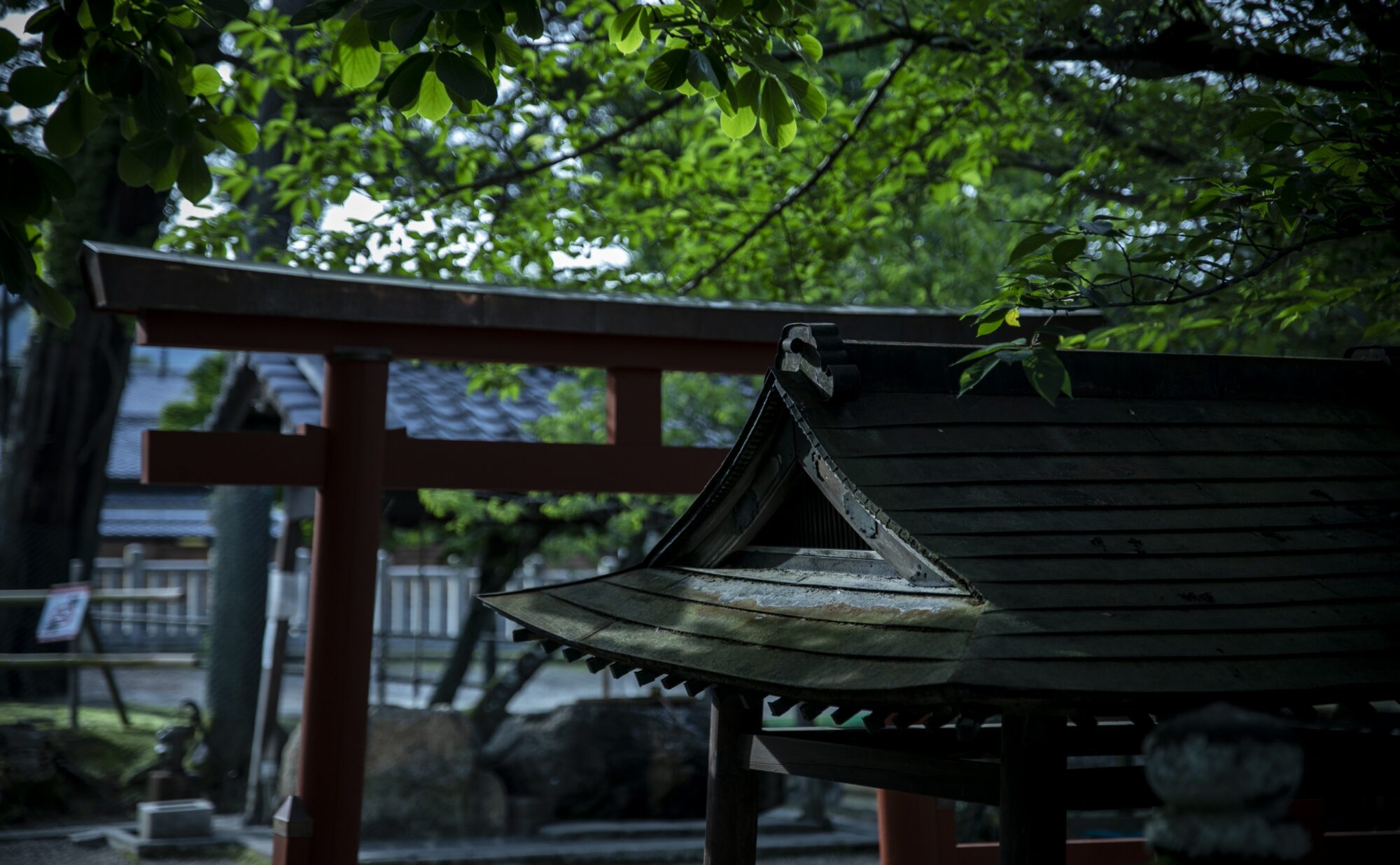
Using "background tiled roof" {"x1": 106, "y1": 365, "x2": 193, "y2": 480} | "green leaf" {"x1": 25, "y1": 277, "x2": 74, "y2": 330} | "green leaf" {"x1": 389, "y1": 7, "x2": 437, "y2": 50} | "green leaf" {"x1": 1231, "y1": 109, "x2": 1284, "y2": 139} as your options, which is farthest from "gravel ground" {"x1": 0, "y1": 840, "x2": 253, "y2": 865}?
"background tiled roof" {"x1": 106, "y1": 365, "x2": 193, "y2": 480}

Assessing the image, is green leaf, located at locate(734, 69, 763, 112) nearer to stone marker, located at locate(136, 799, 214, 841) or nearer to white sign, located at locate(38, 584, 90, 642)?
stone marker, located at locate(136, 799, 214, 841)

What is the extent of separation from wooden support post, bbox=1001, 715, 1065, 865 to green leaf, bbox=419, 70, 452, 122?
7.16 ft

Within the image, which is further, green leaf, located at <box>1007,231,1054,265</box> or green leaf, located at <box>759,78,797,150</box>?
green leaf, located at <box>759,78,797,150</box>

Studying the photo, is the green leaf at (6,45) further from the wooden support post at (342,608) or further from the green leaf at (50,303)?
the wooden support post at (342,608)

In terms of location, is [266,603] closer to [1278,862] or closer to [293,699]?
[293,699]

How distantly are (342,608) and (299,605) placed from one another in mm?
9013

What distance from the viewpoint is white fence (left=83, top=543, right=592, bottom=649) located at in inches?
494

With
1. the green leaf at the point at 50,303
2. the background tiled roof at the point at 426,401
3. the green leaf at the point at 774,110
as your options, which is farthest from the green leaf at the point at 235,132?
the background tiled roof at the point at 426,401

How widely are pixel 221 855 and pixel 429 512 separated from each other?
330 centimetres

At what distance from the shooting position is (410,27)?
2.90 meters

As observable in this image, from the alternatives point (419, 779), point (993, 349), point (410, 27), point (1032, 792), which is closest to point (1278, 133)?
point (993, 349)

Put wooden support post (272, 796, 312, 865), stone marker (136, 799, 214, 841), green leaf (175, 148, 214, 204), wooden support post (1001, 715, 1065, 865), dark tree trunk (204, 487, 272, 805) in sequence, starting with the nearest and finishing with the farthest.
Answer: wooden support post (1001, 715, 1065, 865), green leaf (175, 148, 214, 204), wooden support post (272, 796, 312, 865), stone marker (136, 799, 214, 841), dark tree trunk (204, 487, 272, 805)

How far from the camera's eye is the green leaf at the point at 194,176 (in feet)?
12.2

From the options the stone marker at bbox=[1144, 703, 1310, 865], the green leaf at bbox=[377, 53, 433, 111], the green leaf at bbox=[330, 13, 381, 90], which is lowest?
the stone marker at bbox=[1144, 703, 1310, 865]
